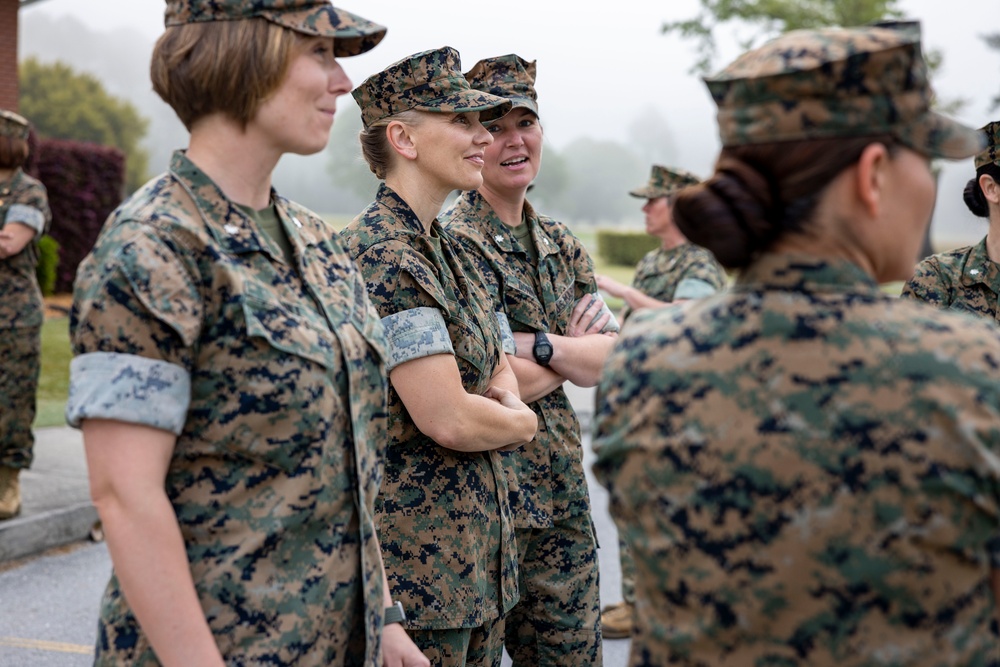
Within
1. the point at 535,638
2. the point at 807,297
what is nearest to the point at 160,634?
the point at 807,297

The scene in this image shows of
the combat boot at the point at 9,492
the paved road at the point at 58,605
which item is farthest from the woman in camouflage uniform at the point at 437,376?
the combat boot at the point at 9,492

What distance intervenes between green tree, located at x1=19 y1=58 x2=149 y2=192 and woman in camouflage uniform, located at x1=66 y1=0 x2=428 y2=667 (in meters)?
49.4

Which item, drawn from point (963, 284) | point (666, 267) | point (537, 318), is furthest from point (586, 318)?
point (666, 267)

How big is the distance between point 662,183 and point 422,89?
15.5 feet

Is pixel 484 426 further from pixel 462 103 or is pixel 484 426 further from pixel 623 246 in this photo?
pixel 623 246

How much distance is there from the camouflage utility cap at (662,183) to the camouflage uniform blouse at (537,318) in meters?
3.82

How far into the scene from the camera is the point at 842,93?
60.0 inches

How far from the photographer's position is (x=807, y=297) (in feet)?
5.09

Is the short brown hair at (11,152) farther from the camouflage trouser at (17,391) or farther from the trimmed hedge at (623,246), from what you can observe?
the trimmed hedge at (623,246)

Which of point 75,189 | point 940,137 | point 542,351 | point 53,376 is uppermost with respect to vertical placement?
point 940,137

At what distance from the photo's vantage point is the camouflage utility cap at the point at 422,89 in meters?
3.07

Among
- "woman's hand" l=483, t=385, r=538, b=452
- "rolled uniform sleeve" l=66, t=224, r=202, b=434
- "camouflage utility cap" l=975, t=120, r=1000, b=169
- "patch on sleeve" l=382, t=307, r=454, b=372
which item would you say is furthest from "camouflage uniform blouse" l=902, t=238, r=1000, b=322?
"rolled uniform sleeve" l=66, t=224, r=202, b=434

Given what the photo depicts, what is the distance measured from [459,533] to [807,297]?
1.58 meters

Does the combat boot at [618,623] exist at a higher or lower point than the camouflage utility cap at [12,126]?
lower
